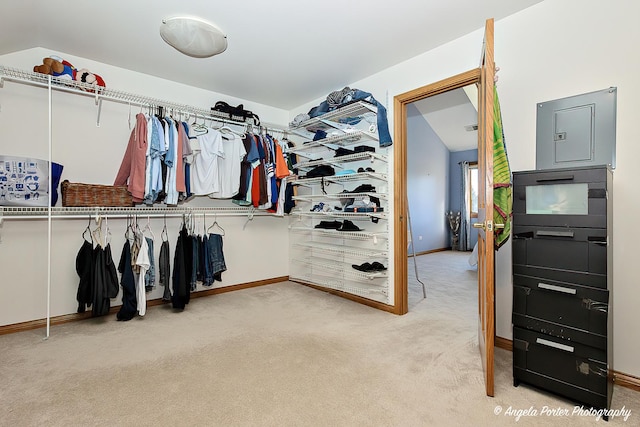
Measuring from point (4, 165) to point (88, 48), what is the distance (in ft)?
4.02

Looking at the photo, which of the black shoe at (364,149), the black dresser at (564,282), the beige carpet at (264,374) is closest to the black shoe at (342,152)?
the black shoe at (364,149)

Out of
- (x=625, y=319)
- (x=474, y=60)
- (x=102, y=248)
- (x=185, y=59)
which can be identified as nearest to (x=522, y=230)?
(x=625, y=319)

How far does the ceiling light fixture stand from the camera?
2.23 meters

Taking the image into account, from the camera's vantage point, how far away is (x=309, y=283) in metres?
4.12

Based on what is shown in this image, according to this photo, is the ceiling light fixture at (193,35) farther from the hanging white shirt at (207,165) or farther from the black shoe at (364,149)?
the black shoe at (364,149)

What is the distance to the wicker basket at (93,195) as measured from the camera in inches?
104

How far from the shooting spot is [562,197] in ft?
5.75

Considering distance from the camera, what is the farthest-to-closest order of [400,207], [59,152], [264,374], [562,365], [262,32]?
[400,207] → [59,152] → [262,32] → [264,374] → [562,365]

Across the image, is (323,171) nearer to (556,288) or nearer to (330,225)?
(330,225)

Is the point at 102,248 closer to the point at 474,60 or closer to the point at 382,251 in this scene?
the point at 382,251

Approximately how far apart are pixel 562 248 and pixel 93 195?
3.54 meters

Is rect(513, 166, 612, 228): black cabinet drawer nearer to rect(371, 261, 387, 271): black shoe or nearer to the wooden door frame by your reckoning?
the wooden door frame

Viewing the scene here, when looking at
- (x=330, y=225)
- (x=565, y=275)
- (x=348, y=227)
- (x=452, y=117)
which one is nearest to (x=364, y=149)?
(x=348, y=227)

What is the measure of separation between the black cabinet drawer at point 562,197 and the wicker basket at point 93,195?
3.21 meters
